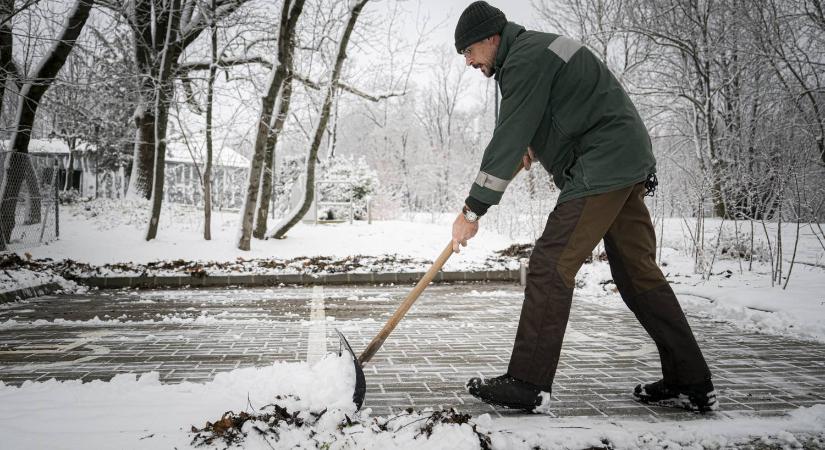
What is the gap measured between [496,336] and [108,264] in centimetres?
737

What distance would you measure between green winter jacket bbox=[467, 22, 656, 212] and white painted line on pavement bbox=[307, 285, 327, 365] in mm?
1693

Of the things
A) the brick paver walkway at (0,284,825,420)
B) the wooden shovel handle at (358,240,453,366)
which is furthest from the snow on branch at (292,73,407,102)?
the wooden shovel handle at (358,240,453,366)

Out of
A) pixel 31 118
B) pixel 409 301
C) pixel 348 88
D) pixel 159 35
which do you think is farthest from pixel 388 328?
pixel 159 35

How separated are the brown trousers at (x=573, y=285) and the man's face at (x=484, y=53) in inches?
33.0

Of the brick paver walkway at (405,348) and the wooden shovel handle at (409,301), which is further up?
the wooden shovel handle at (409,301)

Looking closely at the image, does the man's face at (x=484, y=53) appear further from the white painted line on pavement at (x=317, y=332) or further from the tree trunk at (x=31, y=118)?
the tree trunk at (x=31, y=118)

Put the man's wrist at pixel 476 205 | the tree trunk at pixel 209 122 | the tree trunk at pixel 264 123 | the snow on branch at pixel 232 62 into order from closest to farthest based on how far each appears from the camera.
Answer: the man's wrist at pixel 476 205 < the tree trunk at pixel 264 123 < the tree trunk at pixel 209 122 < the snow on branch at pixel 232 62

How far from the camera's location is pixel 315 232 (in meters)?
14.8

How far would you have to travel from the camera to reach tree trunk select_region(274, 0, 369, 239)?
491 inches

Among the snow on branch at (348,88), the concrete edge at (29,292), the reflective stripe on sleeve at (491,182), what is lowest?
the concrete edge at (29,292)

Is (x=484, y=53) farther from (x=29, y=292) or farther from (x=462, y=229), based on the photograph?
(x=29, y=292)

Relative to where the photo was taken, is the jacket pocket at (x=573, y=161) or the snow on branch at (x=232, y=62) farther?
the snow on branch at (x=232, y=62)

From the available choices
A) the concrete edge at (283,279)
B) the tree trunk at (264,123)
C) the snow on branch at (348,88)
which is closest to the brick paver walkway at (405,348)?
the concrete edge at (283,279)

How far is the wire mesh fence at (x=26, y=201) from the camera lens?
10586mm
